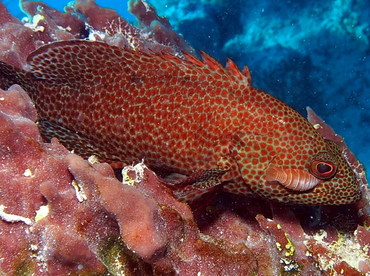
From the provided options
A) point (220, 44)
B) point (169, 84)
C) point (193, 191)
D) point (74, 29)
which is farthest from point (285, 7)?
point (193, 191)

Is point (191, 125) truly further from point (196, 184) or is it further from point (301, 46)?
point (301, 46)

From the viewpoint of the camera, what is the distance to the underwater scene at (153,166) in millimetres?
2293

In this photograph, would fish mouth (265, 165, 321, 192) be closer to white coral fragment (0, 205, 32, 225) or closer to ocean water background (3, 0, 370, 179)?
white coral fragment (0, 205, 32, 225)

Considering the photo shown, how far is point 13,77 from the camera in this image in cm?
384

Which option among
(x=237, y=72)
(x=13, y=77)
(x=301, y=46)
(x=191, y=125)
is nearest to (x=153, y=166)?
(x=191, y=125)

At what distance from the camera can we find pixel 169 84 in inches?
142

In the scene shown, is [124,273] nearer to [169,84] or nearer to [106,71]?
[169,84]

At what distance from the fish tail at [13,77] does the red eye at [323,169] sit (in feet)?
10.5

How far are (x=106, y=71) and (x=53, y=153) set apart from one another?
56.2 inches

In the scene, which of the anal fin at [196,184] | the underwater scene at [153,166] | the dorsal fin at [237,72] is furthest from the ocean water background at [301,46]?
→ the anal fin at [196,184]

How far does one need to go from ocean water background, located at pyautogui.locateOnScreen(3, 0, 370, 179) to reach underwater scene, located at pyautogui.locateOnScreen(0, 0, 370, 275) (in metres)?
7.66

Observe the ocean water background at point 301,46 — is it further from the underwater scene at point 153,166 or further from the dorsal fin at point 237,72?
the dorsal fin at point 237,72

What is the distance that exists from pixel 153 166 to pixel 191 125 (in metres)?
0.64

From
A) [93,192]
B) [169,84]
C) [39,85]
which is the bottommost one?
[39,85]
